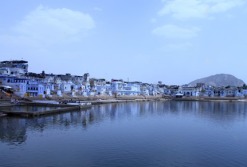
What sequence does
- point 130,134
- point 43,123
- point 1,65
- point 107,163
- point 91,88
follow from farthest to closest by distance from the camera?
point 91,88
point 1,65
point 43,123
point 130,134
point 107,163

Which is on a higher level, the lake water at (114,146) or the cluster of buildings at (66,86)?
the cluster of buildings at (66,86)

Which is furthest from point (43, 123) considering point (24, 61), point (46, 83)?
point (24, 61)

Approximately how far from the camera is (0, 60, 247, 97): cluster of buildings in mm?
65125

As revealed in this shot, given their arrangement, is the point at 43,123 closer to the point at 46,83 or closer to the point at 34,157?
the point at 34,157

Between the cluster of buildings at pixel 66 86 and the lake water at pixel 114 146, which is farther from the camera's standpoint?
the cluster of buildings at pixel 66 86

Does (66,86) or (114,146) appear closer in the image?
(114,146)

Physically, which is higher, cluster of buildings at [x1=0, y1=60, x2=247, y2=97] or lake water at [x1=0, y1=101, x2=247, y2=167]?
cluster of buildings at [x1=0, y1=60, x2=247, y2=97]

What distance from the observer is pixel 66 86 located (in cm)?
8119

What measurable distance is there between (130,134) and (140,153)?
7.82 m

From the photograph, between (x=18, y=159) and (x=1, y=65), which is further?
(x=1, y=65)

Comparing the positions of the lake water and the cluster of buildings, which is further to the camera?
the cluster of buildings

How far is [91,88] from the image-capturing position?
3620 inches

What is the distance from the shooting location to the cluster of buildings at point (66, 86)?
6512cm

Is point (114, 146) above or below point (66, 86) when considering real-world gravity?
below
